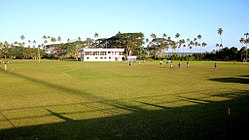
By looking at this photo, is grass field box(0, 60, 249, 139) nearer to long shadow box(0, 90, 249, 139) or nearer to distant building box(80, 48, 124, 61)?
long shadow box(0, 90, 249, 139)

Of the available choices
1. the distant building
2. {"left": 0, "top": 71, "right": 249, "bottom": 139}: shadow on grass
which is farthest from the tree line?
{"left": 0, "top": 71, "right": 249, "bottom": 139}: shadow on grass

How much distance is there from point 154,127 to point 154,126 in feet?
0.34

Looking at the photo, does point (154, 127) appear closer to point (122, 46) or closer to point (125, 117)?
point (125, 117)

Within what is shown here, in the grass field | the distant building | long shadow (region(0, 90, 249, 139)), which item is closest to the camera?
long shadow (region(0, 90, 249, 139))

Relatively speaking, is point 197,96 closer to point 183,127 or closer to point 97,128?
point 183,127

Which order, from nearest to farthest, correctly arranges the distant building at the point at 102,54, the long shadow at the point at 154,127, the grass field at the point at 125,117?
the long shadow at the point at 154,127
the grass field at the point at 125,117
the distant building at the point at 102,54

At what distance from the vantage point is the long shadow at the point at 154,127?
727 cm

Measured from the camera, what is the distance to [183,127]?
26.3ft

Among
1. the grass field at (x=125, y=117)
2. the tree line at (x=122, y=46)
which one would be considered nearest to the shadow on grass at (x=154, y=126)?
the grass field at (x=125, y=117)

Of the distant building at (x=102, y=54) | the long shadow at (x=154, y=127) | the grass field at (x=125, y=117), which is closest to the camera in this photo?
the long shadow at (x=154, y=127)

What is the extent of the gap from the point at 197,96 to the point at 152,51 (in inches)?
4525

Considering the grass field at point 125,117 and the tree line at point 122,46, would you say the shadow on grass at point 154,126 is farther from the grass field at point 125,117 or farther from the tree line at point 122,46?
the tree line at point 122,46

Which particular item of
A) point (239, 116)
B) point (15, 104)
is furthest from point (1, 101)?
point (239, 116)

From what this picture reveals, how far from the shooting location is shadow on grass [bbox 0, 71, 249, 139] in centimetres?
728
